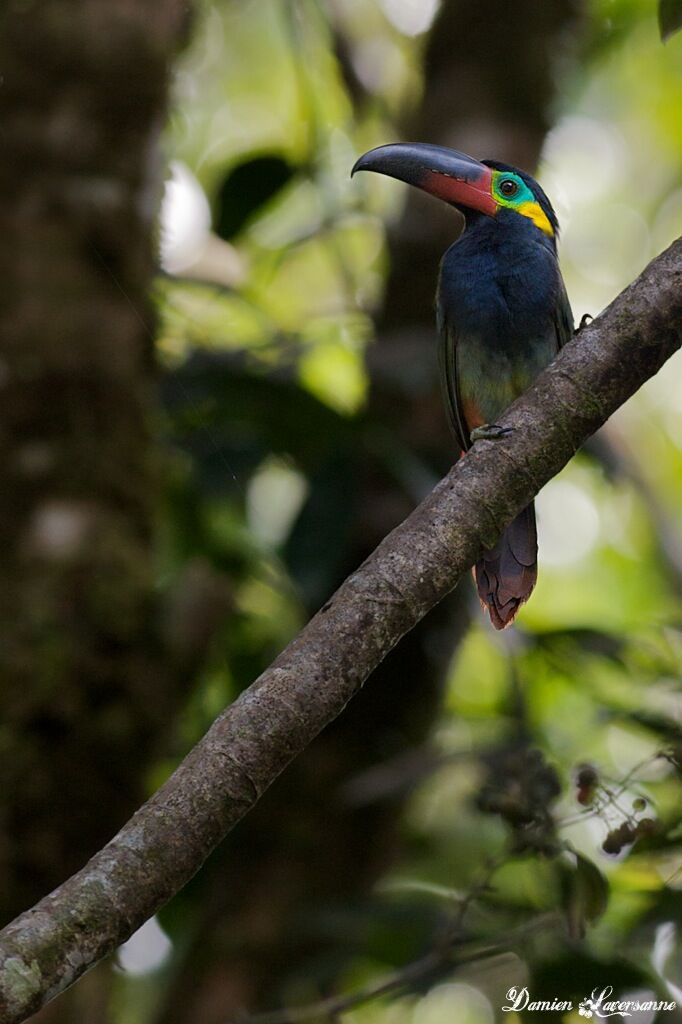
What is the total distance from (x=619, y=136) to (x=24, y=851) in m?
5.88

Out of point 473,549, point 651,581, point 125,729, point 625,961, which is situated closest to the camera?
point 473,549

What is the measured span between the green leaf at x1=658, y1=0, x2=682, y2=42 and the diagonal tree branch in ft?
1.39

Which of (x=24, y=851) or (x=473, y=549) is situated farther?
(x=24, y=851)

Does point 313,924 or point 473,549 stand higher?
point 313,924

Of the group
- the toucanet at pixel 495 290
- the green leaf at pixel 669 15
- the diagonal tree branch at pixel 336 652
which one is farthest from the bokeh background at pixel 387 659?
the green leaf at pixel 669 15

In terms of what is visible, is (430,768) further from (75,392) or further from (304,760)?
(75,392)

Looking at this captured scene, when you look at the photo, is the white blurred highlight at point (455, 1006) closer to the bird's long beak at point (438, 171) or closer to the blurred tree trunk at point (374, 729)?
the blurred tree trunk at point (374, 729)

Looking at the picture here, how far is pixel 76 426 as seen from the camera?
11.4 ft

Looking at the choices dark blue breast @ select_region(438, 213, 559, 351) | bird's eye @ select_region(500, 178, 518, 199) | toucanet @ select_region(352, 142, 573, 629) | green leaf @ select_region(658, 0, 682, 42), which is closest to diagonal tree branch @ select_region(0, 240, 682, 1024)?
green leaf @ select_region(658, 0, 682, 42)

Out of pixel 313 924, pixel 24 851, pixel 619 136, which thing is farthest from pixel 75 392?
pixel 619 136

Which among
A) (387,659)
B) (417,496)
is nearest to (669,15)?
(417,496)

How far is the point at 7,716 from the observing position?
316 centimetres
